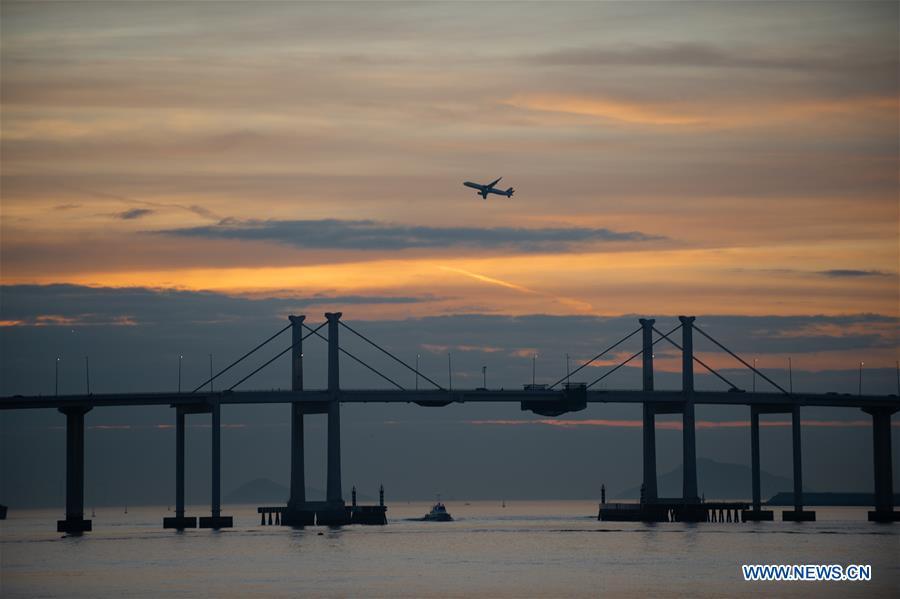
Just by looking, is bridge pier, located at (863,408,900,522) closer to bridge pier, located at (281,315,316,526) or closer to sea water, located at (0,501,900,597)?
sea water, located at (0,501,900,597)

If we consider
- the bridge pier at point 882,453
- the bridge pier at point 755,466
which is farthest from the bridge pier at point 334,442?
the bridge pier at point 882,453

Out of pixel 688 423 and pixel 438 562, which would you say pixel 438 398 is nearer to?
pixel 688 423

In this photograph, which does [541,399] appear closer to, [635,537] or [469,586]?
[635,537]

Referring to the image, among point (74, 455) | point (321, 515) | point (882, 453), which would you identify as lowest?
point (321, 515)

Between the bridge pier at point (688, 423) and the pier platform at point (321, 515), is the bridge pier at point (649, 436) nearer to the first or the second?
the bridge pier at point (688, 423)

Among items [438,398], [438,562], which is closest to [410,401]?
[438,398]

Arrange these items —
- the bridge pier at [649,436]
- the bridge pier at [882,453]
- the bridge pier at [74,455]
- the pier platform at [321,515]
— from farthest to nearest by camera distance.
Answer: the bridge pier at [882,453] < the bridge pier at [649,436] < the pier platform at [321,515] < the bridge pier at [74,455]

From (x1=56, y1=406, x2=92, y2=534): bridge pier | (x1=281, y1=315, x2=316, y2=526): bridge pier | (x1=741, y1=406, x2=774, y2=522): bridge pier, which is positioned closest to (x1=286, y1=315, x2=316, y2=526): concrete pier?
(x1=281, y1=315, x2=316, y2=526): bridge pier

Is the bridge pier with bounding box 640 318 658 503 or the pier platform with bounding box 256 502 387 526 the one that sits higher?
the bridge pier with bounding box 640 318 658 503
